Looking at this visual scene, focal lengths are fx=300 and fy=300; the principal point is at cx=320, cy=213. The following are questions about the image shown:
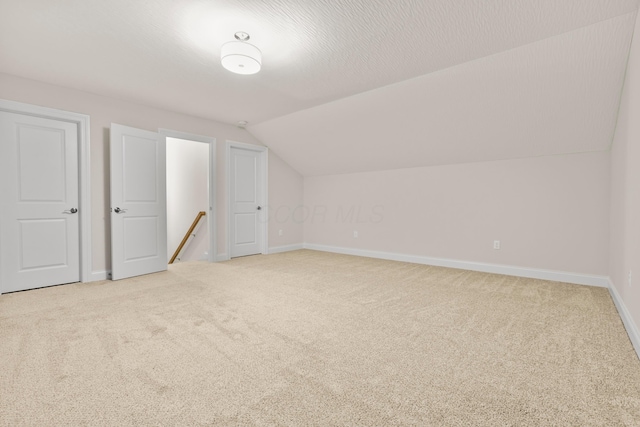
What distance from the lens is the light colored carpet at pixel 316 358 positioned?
1386 mm

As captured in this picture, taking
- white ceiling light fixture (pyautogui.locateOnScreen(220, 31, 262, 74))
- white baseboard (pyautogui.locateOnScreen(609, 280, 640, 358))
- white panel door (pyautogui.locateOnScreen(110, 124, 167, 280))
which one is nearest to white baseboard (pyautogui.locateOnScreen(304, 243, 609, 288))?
white baseboard (pyautogui.locateOnScreen(609, 280, 640, 358))

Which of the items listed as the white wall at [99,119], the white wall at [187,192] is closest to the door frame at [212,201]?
the white wall at [99,119]

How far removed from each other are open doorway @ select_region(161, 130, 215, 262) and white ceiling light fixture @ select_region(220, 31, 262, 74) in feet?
11.8

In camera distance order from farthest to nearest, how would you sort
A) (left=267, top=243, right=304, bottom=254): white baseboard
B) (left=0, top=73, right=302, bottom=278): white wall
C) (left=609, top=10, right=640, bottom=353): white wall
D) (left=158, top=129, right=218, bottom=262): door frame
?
1. (left=267, top=243, right=304, bottom=254): white baseboard
2. (left=158, top=129, right=218, bottom=262): door frame
3. (left=0, top=73, right=302, bottom=278): white wall
4. (left=609, top=10, right=640, bottom=353): white wall

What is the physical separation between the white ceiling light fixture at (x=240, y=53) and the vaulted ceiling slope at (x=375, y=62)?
0.09m

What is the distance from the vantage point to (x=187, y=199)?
6.36 m

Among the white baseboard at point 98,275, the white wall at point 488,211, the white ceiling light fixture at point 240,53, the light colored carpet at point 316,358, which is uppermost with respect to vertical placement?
the white ceiling light fixture at point 240,53

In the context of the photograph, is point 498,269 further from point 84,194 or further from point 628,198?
point 84,194

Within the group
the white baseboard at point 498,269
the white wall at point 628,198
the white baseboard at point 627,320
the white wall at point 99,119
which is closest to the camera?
the white baseboard at point 627,320

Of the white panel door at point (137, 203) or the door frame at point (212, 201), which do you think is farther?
the door frame at point (212, 201)

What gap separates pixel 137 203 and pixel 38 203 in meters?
1.00

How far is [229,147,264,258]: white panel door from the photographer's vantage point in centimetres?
557

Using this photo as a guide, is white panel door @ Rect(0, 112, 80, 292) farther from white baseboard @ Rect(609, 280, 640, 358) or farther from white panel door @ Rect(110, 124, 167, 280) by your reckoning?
white baseboard @ Rect(609, 280, 640, 358)

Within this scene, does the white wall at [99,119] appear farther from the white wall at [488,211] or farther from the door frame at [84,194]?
the white wall at [488,211]
